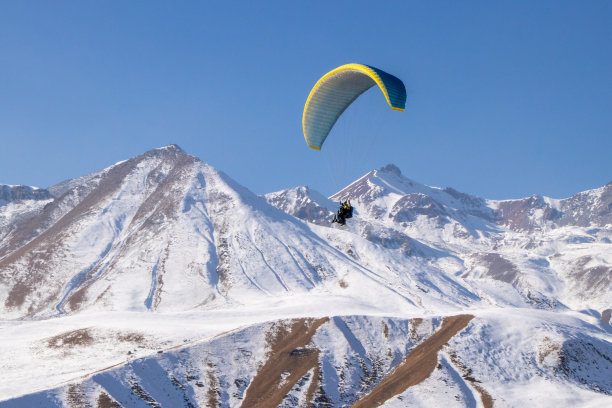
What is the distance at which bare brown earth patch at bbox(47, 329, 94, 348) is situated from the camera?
307 ft

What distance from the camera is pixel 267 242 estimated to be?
17150 centimetres

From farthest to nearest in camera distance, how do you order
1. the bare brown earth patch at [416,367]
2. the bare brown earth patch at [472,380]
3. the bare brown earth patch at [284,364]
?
the bare brown earth patch at [284,364] < the bare brown earth patch at [416,367] < the bare brown earth patch at [472,380]

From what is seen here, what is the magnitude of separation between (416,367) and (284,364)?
16.4 meters

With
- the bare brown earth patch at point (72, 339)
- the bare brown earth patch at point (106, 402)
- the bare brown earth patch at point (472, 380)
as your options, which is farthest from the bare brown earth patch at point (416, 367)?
the bare brown earth patch at point (72, 339)

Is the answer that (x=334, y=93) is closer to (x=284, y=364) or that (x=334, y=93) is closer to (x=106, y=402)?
(x=106, y=402)

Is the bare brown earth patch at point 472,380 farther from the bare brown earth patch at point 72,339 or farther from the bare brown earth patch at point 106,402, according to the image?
the bare brown earth patch at point 72,339

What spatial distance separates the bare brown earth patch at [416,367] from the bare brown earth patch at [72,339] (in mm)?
41988

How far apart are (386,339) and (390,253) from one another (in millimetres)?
92212

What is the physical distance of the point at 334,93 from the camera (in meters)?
49.2

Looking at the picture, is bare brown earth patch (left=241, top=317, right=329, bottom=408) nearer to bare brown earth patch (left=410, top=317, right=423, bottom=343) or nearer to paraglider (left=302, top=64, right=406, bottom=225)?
bare brown earth patch (left=410, top=317, right=423, bottom=343)

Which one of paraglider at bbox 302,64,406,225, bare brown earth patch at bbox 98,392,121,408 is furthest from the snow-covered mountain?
paraglider at bbox 302,64,406,225

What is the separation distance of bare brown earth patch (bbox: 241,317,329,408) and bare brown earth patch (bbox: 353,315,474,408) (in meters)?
7.65

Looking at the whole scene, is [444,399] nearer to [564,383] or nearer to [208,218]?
[564,383]

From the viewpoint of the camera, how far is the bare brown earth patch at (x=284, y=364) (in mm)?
76562
